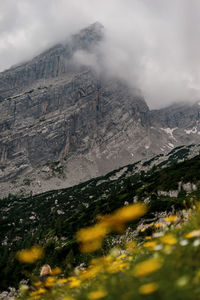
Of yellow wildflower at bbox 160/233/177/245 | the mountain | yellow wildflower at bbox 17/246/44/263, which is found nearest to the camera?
yellow wildflower at bbox 160/233/177/245

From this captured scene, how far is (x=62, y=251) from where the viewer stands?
47.2 metres

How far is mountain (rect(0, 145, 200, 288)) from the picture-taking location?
4291 centimetres

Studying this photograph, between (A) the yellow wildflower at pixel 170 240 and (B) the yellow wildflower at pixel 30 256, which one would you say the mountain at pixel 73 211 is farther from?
(A) the yellow wildflower at pixel 170 240

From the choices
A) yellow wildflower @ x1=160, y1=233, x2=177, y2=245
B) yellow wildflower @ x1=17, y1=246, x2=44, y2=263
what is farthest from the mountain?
yellow wildflower @ x1=160, y1=233, x2=177, y2=245

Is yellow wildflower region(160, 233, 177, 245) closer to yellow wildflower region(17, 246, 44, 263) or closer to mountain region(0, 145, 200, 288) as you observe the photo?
mountain region(0, 145, 200, 288)

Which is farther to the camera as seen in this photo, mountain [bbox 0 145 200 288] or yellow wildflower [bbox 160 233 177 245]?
mountain [bbox 0 145 200 288]

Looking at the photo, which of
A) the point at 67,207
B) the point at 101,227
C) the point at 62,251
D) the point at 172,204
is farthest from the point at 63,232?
the point at 67,207

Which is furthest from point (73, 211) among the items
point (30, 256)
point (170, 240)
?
point (170, 240)

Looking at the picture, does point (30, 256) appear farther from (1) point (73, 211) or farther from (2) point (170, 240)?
(1) point (73, 211)

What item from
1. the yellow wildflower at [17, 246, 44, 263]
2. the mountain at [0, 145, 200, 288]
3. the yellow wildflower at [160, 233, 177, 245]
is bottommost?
the yellow wildflower at [160, 233, 177, 245]

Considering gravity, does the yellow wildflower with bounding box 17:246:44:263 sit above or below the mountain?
below

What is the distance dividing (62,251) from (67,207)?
115967 mm

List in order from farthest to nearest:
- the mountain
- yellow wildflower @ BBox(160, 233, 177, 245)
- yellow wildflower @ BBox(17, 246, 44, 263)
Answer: the mountain → yellow wildflower @ BBox(17, 246, 44, 263) → yellow wildflower @ BBox(160, 233, 177, 245)

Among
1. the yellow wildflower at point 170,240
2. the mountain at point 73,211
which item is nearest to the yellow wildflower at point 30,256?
the mountain at point 73,211
